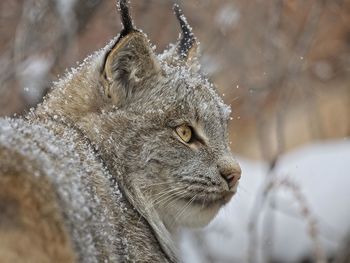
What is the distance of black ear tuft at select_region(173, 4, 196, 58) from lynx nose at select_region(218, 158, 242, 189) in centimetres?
88

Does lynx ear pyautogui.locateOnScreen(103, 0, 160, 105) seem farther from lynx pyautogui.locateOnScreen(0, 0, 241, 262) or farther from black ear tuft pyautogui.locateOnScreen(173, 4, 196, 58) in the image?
black ear tuft pyautogui.locateOnScreen(173, 4, 196, 58)

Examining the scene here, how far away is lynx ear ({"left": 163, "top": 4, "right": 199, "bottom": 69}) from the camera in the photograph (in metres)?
5.25

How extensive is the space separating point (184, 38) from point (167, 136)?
3.20 ft

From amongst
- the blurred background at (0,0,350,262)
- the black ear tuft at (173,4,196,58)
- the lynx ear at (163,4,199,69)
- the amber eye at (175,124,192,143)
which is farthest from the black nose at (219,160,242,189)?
the blurred background at (0,0,350,262)

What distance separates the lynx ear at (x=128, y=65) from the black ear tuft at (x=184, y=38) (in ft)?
1.78

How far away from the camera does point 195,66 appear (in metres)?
5.27

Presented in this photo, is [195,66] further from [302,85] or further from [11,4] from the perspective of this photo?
[302,85]

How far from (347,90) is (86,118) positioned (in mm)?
11051

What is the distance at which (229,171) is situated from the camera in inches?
185

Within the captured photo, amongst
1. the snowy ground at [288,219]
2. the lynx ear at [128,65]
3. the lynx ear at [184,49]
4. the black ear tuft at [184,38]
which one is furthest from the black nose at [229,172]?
the snowy ground at [288,219]

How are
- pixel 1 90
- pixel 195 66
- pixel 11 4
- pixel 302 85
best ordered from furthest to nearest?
pixel 302 85, pixel 11 4, pixel 1 90, pixel 195 66

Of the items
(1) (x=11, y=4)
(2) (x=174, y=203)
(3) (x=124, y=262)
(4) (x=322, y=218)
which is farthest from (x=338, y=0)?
(3) (x=124, y=262)

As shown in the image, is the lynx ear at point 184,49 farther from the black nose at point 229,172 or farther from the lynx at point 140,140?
the black nose at point 229,172

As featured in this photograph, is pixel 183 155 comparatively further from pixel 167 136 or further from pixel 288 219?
pixel 288 219
